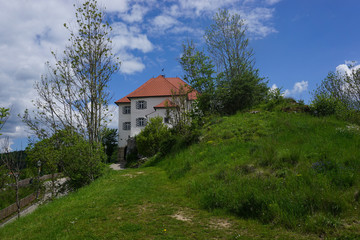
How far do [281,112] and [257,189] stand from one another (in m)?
10.4

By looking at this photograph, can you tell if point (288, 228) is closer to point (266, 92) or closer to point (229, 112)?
point (229, 112)

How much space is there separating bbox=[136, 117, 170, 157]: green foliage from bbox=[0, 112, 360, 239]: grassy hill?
1619 cm

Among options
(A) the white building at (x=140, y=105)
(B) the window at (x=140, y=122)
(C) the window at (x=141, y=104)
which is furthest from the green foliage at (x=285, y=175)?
(C) the window at (x=141, y=104)

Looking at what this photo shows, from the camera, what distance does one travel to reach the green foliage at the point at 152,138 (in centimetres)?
2639

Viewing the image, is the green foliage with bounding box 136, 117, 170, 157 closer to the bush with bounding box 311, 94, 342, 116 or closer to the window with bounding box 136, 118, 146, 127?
the window with bounding box 136, 118, 146, 127

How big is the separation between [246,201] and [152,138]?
20918 mm

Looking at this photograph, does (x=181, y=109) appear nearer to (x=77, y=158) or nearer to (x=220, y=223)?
(x=77, y=158)

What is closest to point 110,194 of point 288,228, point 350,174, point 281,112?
point 288,228

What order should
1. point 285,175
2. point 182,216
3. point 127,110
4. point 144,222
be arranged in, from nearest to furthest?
1. point 144,222
2. point 182,216
3. point 285,175
4. point 127,110

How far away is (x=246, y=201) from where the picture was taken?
5859mm

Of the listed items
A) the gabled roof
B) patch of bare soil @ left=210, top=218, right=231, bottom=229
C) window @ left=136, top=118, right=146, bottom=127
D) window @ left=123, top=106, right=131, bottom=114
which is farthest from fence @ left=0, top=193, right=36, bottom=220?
the gabled roof

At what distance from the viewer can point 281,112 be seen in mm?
15086

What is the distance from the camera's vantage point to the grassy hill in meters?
4.88

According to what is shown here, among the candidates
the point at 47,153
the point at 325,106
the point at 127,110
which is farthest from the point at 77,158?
the point at 127,110
